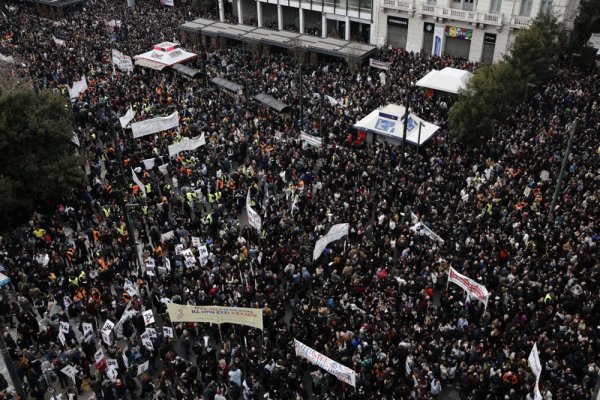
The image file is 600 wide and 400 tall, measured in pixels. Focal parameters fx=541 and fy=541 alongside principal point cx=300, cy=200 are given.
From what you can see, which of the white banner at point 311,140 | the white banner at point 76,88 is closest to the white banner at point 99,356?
the white banner at point 311,140

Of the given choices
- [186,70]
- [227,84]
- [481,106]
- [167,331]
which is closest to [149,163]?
[167,331]

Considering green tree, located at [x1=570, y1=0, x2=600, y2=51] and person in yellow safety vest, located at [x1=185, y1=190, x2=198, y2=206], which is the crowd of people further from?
green tree, located at [x1=570, y1=0, x2=600, y2=51]

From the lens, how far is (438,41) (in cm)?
4250

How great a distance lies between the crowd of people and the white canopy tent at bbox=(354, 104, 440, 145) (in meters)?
0.81

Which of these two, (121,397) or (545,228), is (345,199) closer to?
(545,228)

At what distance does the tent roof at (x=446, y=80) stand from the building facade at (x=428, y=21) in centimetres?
362

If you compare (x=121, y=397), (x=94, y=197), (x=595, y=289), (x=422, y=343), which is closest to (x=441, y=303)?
(x=422, y=343)

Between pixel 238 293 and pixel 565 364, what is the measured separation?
32.7ft

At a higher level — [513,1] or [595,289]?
[513,1]

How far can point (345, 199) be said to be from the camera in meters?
23.1

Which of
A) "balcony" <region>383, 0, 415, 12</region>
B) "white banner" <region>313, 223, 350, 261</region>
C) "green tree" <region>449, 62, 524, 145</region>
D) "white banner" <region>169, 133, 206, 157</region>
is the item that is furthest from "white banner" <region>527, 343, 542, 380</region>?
"balcony" <region>383, 0, 415, 12</region>

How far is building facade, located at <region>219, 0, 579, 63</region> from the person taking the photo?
38.2 metres

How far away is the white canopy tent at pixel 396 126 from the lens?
27609 millimetres

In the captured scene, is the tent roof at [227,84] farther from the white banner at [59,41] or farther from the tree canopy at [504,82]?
the white banner at [59,41]
